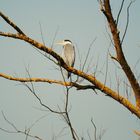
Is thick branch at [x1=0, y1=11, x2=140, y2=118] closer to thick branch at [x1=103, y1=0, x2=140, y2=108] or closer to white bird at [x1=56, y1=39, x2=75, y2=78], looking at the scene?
thick branch at [x1=103, y1=0, x2=140, y2=108]

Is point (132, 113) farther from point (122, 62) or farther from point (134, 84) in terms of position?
point (122, 62)

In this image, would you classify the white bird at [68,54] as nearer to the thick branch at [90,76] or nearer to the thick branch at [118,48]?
the thick branch at [90,76]

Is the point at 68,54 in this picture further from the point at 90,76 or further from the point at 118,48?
the point at 118,48

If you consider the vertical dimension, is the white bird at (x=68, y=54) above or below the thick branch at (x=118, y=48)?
above

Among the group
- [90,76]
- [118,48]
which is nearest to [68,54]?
[90,76]

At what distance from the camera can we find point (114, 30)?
11.7ft

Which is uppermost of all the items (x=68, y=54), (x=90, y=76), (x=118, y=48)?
(x=68, y=54)

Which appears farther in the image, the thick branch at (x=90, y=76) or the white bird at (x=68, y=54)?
the white bird at (x=68, y=54)

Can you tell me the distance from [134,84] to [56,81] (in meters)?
1.11

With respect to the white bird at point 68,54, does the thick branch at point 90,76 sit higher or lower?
lower

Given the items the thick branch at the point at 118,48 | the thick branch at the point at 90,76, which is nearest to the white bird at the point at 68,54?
the thick branch at the point at 90,76

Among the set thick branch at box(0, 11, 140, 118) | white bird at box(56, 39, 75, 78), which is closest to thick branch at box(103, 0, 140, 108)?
thick branch at box(0, 11, 140, 118)

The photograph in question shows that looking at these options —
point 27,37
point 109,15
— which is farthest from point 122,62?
point 27,37

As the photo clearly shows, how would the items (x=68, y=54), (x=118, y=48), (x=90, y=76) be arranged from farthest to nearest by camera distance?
(x=68, y=54)
(x=90, y=76)
(x=118, y=48)
